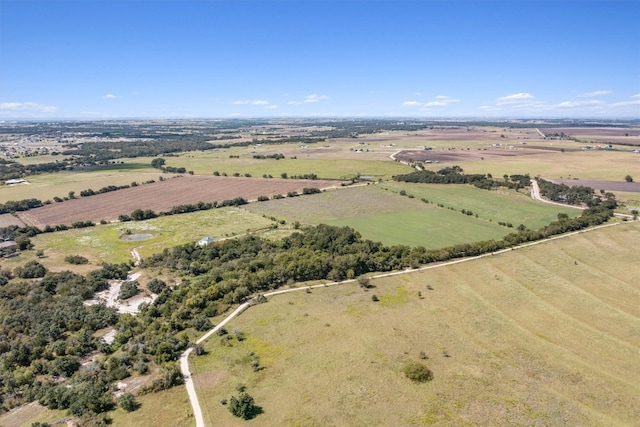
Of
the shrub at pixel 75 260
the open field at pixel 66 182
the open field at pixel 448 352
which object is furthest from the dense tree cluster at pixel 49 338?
the open field at pixel 66 182

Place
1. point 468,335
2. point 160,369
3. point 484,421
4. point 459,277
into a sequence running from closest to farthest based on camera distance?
point 484,421, point 160,369, point 468,335, point 459,277

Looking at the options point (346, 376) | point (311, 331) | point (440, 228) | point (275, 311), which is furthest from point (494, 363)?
point (440, 228)

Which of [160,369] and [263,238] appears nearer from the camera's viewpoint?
[160,369]

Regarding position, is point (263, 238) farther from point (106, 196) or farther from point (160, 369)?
point (106, 196)

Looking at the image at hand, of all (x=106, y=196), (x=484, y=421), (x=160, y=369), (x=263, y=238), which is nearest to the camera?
(x=484, y=421)

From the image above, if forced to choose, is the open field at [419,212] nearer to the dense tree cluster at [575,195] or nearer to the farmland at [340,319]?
the farmland at [340,319]

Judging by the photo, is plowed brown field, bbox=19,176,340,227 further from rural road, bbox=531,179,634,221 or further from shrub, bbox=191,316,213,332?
shrub, bbox=191,316,213,332
